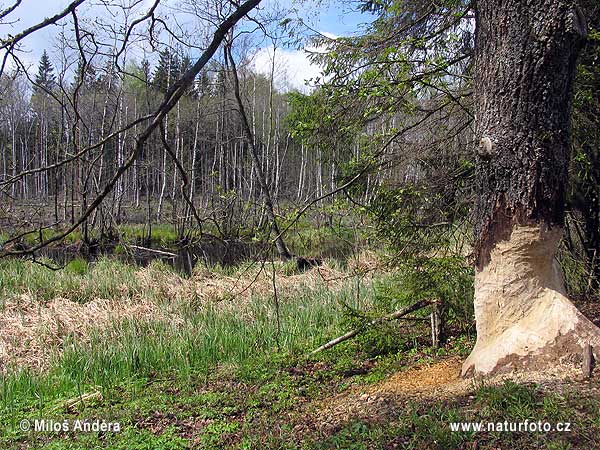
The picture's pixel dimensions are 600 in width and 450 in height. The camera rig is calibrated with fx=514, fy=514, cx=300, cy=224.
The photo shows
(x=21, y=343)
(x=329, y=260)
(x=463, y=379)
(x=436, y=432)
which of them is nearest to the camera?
(x=436, y=432)

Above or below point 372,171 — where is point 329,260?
below

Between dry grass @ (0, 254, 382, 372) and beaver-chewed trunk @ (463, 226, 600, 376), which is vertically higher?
beaver-chewed trunk @ (463, 226, 600, 376)

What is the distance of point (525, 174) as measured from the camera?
317 centimetres

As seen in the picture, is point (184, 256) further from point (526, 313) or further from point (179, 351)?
point (526, 313)

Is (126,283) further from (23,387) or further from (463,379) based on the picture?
(463,379)

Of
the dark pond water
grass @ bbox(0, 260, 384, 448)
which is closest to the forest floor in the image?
grass @ bbox(0, 260, 384, 448)

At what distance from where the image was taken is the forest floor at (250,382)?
279 cm

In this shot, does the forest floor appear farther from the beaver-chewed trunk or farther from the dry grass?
the beaver-chewed trunk

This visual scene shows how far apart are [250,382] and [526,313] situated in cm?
245

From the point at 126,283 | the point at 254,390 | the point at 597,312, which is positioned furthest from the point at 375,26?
the point at 126,283

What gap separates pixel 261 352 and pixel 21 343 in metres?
3.01

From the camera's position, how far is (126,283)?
9.32m

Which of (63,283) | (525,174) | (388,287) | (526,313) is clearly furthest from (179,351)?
(63,283)

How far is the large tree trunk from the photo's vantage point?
3082 millimetres
